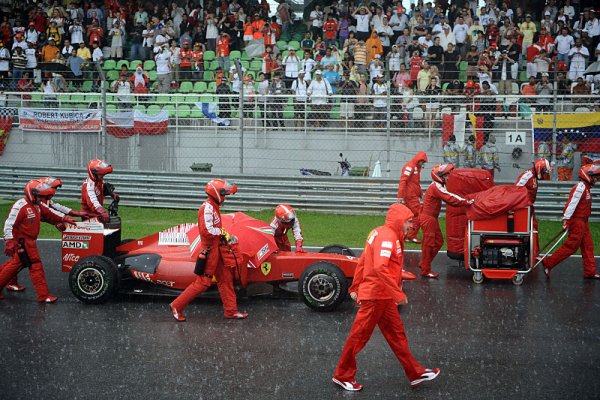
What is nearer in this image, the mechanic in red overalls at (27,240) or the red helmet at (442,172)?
the mechanic in red overalls at (27,240)

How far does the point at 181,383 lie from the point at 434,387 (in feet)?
7.72

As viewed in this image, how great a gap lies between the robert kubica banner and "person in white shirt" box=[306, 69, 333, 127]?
530 centimetres

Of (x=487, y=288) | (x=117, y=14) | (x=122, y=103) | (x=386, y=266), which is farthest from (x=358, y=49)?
(x=386, y=266)

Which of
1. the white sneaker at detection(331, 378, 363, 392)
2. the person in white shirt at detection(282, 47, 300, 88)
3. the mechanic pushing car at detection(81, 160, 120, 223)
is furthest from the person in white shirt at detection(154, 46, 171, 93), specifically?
the white sneaker at detection(331, 378, 363, 392)

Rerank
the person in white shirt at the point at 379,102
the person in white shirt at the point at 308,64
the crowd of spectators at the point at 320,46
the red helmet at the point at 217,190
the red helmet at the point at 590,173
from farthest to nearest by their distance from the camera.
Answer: the person in white shirt at the point at 308,64, the crowd of spectators at the point at 320,46, the person in white shirt at the point at 379,102, the red helmet at the point at 590,173, the red helmet at the point at 217,190

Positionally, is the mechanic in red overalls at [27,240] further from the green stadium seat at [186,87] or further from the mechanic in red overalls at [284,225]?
the green stadium seat at [186,87]

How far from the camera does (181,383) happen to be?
752cm

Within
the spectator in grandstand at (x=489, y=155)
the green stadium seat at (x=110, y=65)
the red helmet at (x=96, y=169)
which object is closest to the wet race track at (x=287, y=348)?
the red helmet at (x=96, y=169)

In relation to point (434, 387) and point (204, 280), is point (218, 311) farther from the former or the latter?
point (434, 387)

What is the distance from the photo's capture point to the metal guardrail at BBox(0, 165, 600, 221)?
1673 centimetres

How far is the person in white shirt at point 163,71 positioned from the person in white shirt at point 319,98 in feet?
14.7

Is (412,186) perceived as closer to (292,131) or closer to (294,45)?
(292,131)

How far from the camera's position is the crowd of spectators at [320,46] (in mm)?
20484

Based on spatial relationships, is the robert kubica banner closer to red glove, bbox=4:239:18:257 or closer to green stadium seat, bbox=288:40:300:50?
green stadium seat, bbox=288:40:300:50
